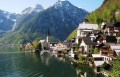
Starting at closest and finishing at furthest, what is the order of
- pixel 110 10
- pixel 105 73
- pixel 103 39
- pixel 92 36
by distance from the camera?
1. pixel 105 73
2. pixel 103 39
3. pixel 92 36
4. pixel 110 10

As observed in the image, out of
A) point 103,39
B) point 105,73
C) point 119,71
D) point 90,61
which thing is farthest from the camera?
point 103,39

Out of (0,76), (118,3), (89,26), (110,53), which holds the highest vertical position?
(118,3)

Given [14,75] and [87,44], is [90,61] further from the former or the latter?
[14,75]

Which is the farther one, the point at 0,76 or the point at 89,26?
the point at 89,26

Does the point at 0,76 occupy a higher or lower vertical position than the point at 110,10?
lower

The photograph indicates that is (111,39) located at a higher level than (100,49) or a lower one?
higher

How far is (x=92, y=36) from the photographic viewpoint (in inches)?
5399

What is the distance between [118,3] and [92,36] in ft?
203

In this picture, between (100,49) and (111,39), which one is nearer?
(100,49)

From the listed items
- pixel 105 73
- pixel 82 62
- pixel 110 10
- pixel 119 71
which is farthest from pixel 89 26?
pixel 119 71

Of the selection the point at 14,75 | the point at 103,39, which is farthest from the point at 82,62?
the point at 14,75

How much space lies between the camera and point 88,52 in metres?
124

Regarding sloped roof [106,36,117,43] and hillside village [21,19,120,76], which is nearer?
hillside village [21,19,120,76]

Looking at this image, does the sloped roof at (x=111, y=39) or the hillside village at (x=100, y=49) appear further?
the sloped roof at (x=111, y=39)
